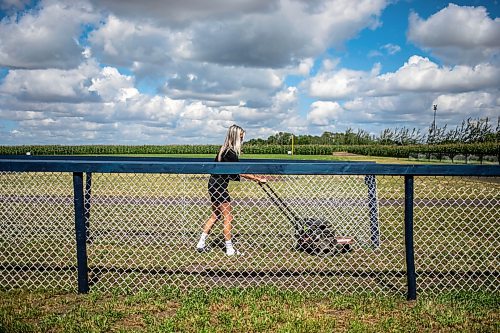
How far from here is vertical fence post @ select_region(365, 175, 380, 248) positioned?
257 inches

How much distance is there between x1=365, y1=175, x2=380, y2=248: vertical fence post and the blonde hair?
2.11 meters

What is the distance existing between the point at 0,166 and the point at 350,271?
4.04 meters

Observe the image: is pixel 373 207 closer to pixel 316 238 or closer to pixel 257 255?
pixel 316 238

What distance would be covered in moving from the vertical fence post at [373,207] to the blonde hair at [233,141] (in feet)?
6.93

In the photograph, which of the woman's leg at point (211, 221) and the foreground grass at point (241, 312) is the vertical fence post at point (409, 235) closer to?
the foreground grass at point (241, 312)

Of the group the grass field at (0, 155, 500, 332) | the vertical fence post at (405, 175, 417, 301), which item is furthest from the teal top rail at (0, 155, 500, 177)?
the grass field at (0, 155, 500, 332)

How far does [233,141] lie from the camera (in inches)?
235

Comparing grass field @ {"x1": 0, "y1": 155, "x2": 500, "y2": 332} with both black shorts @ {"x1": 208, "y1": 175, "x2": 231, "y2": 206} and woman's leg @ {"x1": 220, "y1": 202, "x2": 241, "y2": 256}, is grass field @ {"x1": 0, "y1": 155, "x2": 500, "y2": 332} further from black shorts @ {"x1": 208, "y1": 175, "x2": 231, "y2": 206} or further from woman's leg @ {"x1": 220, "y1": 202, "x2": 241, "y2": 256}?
black shorts @ {"x1": 208, "y1": 175, "x2": 231, "y2": 206}

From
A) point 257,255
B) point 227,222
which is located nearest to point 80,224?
point 227,222

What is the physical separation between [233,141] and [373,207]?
7.91ft

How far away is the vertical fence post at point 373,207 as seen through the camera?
21.4ft

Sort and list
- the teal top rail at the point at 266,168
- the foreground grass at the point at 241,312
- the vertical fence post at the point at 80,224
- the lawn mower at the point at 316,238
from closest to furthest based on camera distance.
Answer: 1. the foreground grass at the point at 241,312
2. the teal top rail at the point at 266,168
3. the vertical fence post at the point at 80,224
4. the lawn mower at the point at 316,238

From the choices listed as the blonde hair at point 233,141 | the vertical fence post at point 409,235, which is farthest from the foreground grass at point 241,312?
the blonde hair at point 233,141

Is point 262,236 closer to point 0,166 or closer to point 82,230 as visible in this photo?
point 82,230
